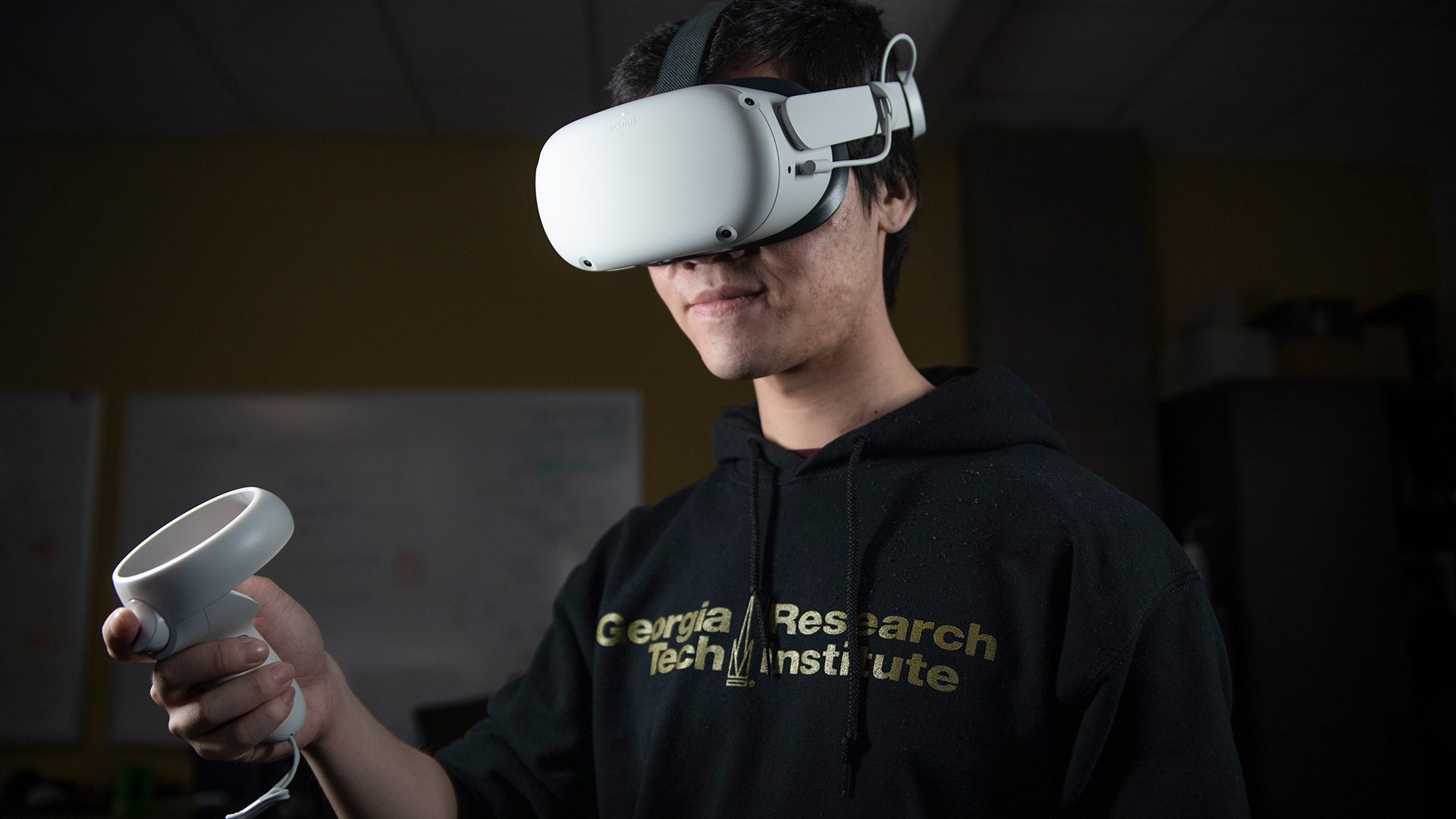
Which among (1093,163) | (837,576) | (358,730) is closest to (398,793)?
(358,730)

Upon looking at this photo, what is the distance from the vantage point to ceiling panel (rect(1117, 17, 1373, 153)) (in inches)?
98.4

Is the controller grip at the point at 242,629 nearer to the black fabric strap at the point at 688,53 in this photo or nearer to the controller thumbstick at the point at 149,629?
the controller thumbstick at the point at 149,629

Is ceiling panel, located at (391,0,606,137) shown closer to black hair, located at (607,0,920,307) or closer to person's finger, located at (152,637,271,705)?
black hair, located at (607,0,920,307)

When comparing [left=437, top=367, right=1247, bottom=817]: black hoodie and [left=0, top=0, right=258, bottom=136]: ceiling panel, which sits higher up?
[left=0, top=0, right=258, bottom=136]: ceiling panel

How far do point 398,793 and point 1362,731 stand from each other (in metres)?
2.94

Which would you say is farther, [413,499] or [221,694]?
[413,499]

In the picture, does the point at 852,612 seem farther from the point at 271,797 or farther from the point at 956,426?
the point at 271,797

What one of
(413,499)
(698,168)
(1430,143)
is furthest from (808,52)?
(1430,143)

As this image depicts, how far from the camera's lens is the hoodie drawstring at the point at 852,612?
647 millimetres

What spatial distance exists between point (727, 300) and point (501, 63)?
2186 millimetres

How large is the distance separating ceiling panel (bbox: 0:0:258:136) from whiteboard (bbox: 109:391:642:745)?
98 cm

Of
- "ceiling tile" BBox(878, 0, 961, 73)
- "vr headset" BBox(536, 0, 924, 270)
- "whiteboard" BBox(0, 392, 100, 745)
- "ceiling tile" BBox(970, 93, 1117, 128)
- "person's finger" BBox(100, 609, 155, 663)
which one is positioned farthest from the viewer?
"ceiling tile" BBox(970, 93, 1117, 128)

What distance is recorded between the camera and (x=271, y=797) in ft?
1.88

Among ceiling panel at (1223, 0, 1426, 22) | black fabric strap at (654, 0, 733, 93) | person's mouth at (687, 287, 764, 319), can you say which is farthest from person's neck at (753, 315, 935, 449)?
ceiling panel at (1223, 0, 1426, 22)
